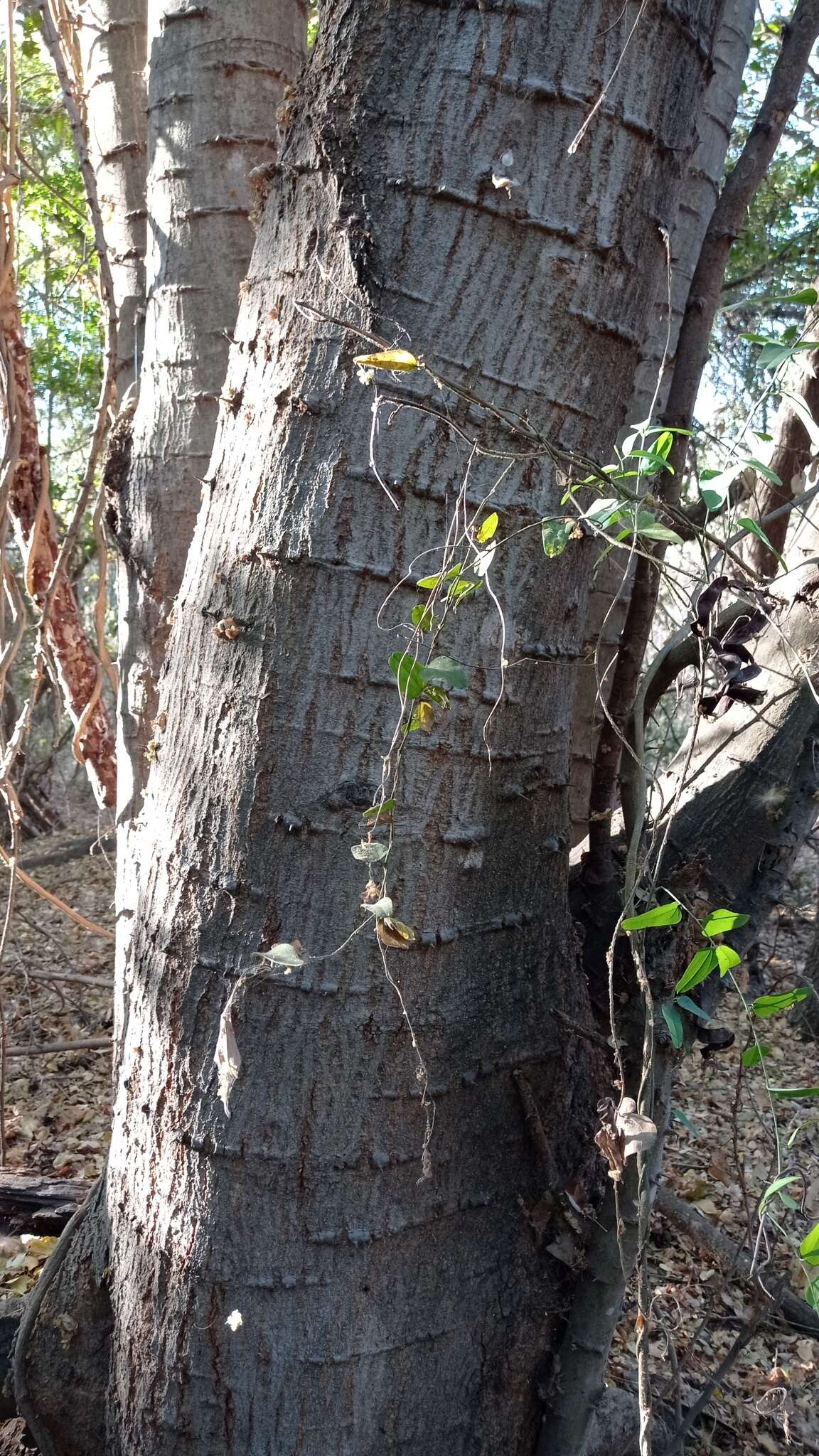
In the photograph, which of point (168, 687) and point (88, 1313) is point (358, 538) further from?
point (88, 1313)

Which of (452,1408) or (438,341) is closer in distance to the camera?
(438,341)

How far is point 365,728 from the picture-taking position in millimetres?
1152

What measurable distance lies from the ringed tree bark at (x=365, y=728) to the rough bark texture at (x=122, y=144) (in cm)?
89

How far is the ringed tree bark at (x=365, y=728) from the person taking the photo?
113 cm

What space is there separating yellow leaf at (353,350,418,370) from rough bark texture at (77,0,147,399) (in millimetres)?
1227

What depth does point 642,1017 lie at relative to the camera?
133cm

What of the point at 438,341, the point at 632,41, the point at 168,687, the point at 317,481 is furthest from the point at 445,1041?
the point at 632,41

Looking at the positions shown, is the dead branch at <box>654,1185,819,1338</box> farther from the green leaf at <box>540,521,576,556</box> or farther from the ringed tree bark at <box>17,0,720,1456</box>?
the green leaf at <box>540,521,576,556</box>

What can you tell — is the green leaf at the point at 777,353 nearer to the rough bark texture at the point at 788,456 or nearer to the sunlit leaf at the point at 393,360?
the sunlit leaf at the point at 393,360

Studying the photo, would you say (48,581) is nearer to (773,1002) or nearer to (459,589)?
(459,589)

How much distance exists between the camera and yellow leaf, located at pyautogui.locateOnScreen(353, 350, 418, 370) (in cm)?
91

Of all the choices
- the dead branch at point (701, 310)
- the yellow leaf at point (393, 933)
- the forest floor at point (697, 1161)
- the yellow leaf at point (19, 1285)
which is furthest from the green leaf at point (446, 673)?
the yellow leaf at point (19, 1285)

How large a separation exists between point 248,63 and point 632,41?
820 millimetres

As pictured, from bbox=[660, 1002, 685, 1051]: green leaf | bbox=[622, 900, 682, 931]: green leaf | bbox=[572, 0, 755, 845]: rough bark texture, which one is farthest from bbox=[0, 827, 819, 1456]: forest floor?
bbox=[572, 0, 755, 845]: rough bark texture
